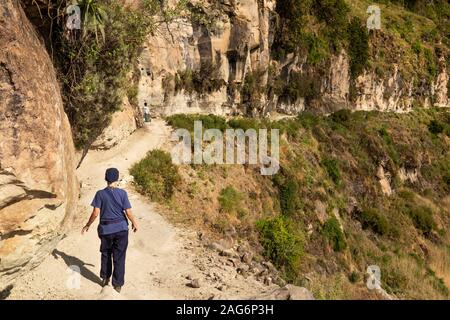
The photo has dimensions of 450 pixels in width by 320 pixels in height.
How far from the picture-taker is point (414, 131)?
41.5 meters

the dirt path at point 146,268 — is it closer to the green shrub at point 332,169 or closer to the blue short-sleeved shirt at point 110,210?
the blue short-sleeved shirt at point 110,210

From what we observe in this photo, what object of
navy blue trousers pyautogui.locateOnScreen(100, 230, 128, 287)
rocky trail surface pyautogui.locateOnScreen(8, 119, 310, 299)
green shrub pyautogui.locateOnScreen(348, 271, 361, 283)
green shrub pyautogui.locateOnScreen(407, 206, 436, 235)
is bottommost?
green shrub pyautogui.locateOnScreen(348, 271, 361, 283)

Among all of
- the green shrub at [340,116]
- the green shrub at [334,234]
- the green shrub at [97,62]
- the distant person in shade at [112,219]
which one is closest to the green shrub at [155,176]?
the green shrub at [97,62]

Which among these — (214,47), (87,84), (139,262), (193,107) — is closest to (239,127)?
(193,107)

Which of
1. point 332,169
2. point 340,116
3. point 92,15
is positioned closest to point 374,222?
point 332,169

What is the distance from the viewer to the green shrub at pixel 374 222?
90.6 ft

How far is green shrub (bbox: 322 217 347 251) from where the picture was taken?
22781mm

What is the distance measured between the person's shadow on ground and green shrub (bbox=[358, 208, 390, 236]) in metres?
22.8

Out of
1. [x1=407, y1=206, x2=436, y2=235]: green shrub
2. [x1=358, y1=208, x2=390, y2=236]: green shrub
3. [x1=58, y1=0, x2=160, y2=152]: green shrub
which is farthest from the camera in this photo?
[x1=407, y1=206, x2=436, y2=235]: green shrub

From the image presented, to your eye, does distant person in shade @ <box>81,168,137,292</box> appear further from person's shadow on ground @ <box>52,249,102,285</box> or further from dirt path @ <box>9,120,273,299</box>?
person's shadow on ground @ <box>52,249,102,285</box>

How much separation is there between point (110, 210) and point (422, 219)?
2895 cm

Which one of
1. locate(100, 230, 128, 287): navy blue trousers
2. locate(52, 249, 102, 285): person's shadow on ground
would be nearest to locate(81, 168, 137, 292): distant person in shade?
locate(100, 230, 128, 287): navy blue trousers

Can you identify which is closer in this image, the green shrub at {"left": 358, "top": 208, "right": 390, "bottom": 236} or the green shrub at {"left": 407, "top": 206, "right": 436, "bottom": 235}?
the green shrub at {"left": 358, "top": 208, "right": 390, "bottom": 236}
